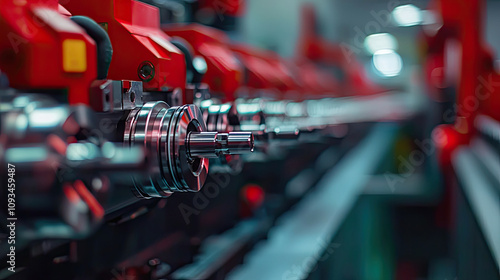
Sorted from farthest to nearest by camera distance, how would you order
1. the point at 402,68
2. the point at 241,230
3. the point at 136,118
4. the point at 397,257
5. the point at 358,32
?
the point at 402,68 < the point at 358,32 < the point at 397,257 < the point at 241,230 < the point at 136,118

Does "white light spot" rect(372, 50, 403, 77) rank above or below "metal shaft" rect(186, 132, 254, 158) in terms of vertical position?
above

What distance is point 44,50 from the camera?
481 mm

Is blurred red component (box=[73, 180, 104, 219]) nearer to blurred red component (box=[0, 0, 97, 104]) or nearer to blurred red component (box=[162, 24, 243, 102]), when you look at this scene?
blurred red component (box=[0, 0, 97, 104])

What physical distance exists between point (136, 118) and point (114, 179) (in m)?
0.15

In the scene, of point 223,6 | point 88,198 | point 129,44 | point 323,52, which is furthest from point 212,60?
point 323,52

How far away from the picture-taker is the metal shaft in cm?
55

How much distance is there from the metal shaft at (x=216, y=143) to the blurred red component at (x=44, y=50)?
12 centimetres

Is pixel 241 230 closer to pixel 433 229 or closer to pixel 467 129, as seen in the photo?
pixel 467 129

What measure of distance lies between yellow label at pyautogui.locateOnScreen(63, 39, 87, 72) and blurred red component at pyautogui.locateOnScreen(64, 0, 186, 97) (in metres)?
0.14

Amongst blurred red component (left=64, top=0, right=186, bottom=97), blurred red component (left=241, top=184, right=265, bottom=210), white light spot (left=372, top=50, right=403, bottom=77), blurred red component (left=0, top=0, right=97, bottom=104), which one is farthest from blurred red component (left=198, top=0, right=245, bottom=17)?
white light spot (left=372, top=50, right=403, bottom=77)

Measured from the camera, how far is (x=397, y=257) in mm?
3146

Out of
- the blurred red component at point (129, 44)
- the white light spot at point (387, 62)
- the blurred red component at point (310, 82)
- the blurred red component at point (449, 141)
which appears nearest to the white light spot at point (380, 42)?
the white light spot at point (387, 62)

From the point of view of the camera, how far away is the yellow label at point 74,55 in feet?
1.65

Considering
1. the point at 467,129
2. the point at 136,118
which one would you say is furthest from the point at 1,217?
the point at 467,129
